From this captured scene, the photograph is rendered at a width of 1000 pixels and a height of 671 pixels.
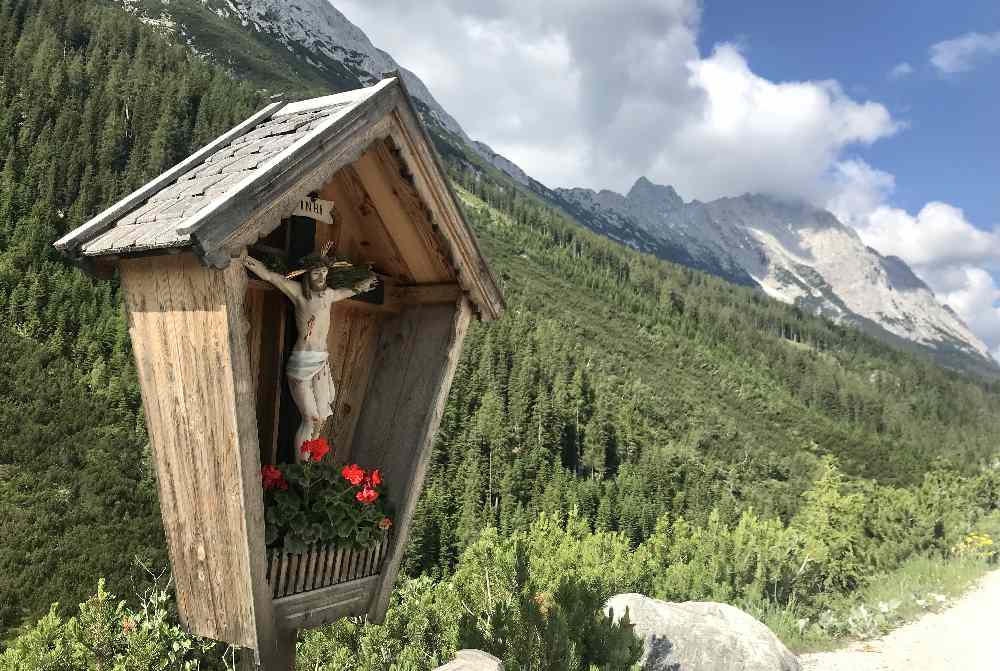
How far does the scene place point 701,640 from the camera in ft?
23.0

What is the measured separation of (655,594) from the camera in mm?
11750

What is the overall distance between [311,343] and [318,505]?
78 centimetres

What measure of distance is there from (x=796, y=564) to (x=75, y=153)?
119 meters

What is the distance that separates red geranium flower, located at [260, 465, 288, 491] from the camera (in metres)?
3.13

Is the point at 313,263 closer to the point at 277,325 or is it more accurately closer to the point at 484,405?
the point at 277,325

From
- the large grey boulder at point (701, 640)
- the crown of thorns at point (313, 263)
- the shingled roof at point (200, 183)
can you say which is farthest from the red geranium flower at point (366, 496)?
the large grey boulder at point (701, 640)

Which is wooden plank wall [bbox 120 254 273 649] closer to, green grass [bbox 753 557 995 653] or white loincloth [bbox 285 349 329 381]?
white loincloth [bbox 285 349 329 381]

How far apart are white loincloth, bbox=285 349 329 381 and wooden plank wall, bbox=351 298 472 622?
0.65 metres

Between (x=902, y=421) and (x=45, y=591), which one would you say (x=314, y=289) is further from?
(x=902, y=421)

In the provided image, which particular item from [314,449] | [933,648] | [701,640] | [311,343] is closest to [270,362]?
[311,343]

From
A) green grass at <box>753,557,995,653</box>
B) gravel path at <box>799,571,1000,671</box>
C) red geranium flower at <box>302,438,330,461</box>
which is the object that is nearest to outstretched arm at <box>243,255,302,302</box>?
red geranium flower at <box>302,438,330,461</box>

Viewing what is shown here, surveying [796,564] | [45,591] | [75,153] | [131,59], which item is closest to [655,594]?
[796,564]

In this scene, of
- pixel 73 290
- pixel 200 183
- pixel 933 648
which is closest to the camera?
pixel 200 183

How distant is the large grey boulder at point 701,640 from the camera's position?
6.82 metres
